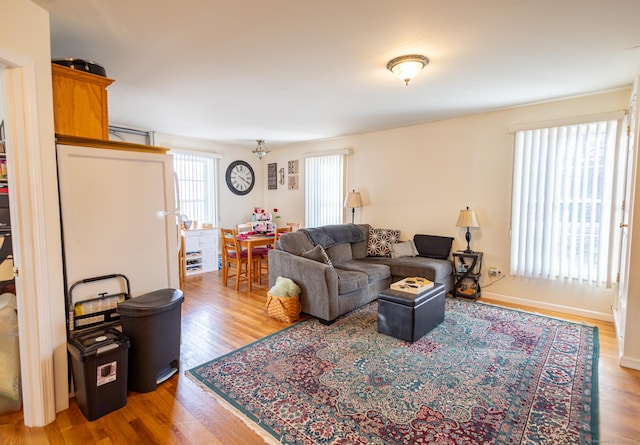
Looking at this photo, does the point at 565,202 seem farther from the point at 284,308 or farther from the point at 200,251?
the point at 200,251

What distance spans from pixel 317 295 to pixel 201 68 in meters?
2.42

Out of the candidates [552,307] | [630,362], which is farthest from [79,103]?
[552,307]

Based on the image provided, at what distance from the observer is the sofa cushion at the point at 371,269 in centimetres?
388

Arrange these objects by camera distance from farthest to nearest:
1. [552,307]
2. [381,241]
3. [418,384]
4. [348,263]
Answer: [381,241] < [348,263] < [552,307] < [418,384]

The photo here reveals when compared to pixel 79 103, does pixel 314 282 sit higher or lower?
lower

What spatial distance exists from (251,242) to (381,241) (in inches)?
76.4

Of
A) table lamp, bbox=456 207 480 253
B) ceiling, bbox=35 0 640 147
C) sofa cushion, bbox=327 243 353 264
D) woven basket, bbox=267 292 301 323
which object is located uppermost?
ceiling, bbox=35 0 640 147

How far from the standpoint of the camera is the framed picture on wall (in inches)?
273

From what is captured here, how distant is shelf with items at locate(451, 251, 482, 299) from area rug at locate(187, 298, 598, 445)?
2.89ft

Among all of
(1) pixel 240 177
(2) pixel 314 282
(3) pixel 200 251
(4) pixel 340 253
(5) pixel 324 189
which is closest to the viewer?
(2) pixel 314 282

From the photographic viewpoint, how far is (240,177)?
6.76 meters

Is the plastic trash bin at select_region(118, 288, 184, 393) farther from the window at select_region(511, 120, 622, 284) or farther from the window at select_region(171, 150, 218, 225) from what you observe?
the window at select_region(511, 120, 622, 284)

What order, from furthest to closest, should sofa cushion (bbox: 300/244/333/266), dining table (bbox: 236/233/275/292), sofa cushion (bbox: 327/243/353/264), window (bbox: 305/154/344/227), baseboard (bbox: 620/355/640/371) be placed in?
1. window (bbox: 305/154/344/227)
2. dining table (bbox: 236/233/275/292)
3. sofa cushion (bbox: 327/243/353/264)
4. sofa cushion (bbox: 300/244/333/266)
5. baseboard (bbox: 620/355/640/371)

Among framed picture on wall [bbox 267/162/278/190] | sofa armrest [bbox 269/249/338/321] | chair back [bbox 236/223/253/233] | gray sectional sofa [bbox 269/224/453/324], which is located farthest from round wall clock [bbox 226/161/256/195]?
sofa armrest [bbox 269/249/338/321]
